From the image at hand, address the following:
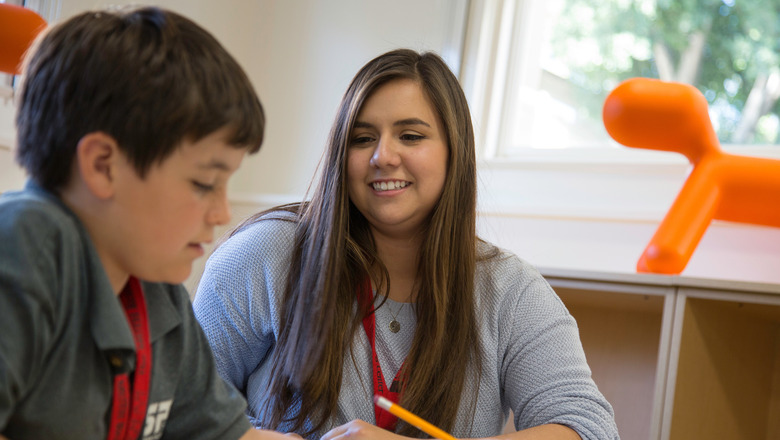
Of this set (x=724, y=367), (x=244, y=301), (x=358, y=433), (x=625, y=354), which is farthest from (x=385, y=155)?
(x=625, y=354)

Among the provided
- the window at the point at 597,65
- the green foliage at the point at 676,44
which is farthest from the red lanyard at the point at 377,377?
the green foliage at the point at 676,44

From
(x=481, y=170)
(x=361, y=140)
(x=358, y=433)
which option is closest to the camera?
(x=358, y=433)

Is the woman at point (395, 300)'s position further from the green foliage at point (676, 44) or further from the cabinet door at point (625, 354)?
the green foliage at point (676, 44)

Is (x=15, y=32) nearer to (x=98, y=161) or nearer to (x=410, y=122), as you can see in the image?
(x=410, y=122)

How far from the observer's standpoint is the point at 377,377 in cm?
119

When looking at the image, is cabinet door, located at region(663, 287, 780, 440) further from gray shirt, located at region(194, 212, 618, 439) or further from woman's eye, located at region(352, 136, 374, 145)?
woman's eye, located at region(352, 136, 374, 145)

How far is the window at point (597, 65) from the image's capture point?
2039 mm

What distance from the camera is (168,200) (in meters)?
0.65

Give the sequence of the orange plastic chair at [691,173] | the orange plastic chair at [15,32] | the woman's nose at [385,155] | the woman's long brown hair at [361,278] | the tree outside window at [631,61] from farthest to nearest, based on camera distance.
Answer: the tree outside window at [631,61] < the orange plastic chair at [691,173] < the orange plastic chair at [15,32] < the woman's nose at [385,155] < the woman's long brown hair at [361,278]

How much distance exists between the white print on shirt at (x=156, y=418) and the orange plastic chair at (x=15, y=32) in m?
0.93

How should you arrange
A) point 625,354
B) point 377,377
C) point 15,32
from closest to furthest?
point 377,377 → point 15,32 → point 625,354

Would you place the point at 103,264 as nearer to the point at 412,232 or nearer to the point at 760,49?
the point at 412,232

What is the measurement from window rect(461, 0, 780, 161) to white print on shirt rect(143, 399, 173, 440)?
5.48 feet

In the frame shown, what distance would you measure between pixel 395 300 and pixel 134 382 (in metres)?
0.65
